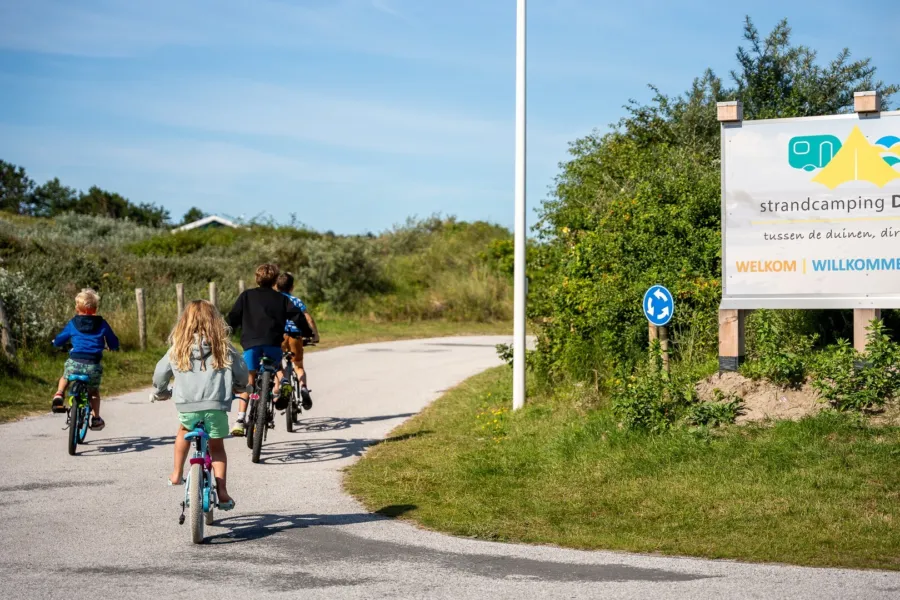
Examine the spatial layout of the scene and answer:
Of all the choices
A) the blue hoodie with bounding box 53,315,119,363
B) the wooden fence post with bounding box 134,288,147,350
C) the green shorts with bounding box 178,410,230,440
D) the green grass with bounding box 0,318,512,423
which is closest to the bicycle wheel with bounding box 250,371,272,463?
the blue hoodie with bounding box 53,315,119,363

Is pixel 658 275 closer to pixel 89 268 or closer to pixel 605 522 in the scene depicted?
pixel 605 522

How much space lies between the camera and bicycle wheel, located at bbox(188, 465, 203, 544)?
22.6 feet

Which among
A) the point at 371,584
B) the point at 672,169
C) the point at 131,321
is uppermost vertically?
the point at 672,169

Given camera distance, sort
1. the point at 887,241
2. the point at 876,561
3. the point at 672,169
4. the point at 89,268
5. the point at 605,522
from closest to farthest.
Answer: the point at 876,561 → the point at 605,522 → the point at 887,241 → the point at 672,169 → the point at 89,268

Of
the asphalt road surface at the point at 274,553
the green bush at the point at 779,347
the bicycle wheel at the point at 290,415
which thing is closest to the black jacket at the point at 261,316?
the asphalt road surface at the point at 274,553

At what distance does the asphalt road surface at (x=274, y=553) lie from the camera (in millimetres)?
5895

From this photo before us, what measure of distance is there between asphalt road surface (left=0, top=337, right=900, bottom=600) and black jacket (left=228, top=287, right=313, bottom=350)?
50.2 inches

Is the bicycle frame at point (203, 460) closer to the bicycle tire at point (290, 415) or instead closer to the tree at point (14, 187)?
the bicycle tire at point (290, 415)

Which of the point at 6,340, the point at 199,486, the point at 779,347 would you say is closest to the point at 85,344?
the point at 199,486

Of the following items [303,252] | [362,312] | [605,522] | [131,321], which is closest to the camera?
[605,522]

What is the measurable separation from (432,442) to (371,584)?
19.2 feet

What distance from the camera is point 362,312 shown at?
36.2 meters

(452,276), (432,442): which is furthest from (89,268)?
(432,442)

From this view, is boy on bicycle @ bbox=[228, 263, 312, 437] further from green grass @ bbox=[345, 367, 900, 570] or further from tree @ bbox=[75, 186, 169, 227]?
tree @ bbox=[75, 186, 169, 227]
